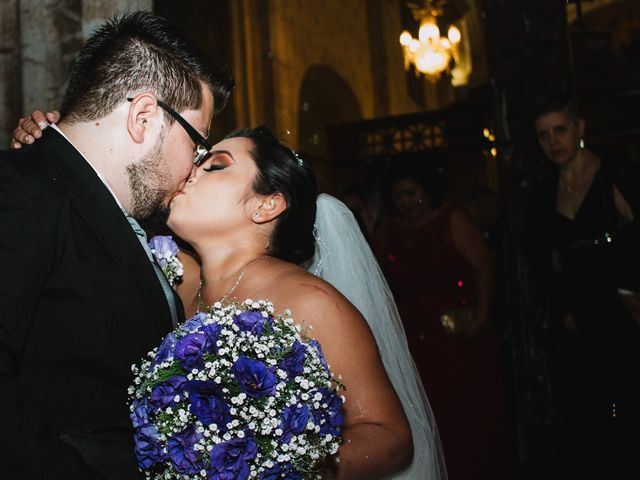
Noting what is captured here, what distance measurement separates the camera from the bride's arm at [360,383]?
2.13 metres

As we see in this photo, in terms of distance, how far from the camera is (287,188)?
2.68 m

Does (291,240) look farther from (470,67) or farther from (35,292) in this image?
(470,67)

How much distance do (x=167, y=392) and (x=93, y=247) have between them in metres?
0.44

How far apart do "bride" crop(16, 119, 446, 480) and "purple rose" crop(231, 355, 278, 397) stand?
44cm

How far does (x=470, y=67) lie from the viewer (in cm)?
2245

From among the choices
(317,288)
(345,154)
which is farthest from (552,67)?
(345,154)

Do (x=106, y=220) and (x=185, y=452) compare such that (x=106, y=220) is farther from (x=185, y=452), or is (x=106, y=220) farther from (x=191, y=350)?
(x=185, y=452)

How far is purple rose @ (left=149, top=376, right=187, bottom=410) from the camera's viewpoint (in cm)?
166

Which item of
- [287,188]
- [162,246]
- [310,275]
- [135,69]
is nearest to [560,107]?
[287,188]

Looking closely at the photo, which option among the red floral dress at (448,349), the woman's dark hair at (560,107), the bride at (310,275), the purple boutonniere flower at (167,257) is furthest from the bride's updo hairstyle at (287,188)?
the red floral dress at (448,349)

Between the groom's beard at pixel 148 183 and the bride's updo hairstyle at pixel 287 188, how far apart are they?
56 centimetres

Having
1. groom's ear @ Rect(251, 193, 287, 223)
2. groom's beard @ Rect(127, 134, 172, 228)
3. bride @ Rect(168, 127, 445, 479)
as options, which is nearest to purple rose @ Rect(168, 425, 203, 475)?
bride @ Rect(168, 127, 445, 479)

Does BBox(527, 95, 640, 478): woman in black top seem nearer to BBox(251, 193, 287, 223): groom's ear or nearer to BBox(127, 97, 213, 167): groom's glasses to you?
BBox(251, 193, 287, 223): groom's ear

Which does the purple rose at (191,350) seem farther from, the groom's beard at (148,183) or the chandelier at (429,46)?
the chandelier at (429,46)
